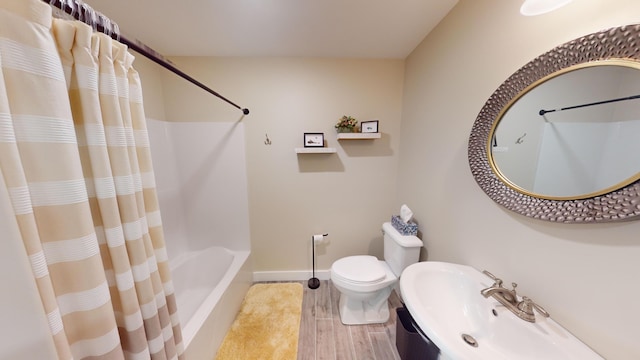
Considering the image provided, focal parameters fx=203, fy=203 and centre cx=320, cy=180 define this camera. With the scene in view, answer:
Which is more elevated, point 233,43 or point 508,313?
point 233,43

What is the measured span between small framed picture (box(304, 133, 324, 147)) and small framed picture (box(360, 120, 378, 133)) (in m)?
0.41

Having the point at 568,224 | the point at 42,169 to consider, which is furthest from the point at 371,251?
the point at 42,169

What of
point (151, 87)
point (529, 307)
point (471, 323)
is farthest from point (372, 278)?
point (151, 87)

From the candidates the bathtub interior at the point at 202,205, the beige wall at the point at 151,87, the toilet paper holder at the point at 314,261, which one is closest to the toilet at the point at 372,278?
the toilet paper holder at the point at 314,261

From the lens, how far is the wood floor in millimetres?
1470

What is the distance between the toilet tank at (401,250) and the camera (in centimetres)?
161

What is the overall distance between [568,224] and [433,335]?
2.20 feet

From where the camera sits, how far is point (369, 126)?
6.47 feet

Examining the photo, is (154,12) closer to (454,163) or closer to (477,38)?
(477,38)

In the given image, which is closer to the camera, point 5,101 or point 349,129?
point 5,101

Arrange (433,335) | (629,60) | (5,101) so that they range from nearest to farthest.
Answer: (5,101), (629,60), (433,335)

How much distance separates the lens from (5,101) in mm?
429

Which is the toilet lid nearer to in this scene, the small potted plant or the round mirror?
the round mirror

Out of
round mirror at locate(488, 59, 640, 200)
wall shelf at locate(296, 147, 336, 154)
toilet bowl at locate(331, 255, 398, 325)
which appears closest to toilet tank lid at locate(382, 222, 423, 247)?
toilet bowl at locate(331, 255, 398, 325)
